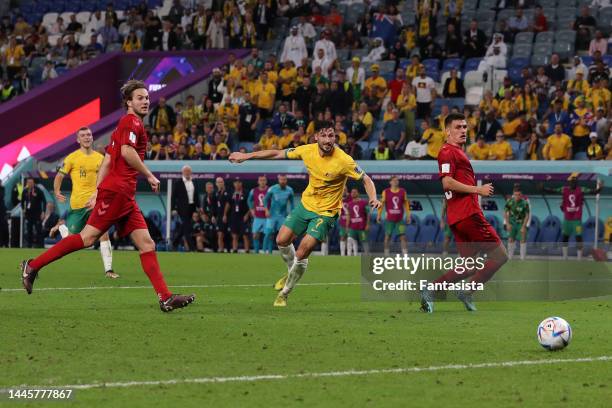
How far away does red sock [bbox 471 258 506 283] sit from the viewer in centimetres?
1370

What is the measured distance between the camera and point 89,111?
42125mm

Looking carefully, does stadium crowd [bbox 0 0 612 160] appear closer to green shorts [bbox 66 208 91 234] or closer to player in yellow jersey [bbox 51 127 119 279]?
player in yellow jersey [bbox 51 127 119 279]

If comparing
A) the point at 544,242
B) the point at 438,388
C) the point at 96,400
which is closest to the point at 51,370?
the point at 96,400

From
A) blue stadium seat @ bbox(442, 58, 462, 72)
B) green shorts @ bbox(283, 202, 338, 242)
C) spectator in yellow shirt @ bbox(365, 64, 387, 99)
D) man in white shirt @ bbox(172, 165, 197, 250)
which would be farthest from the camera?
blue stadium seat @ bbox(442, 58, 462, 72)

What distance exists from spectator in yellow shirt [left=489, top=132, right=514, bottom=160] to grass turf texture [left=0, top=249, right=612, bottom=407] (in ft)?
43.8

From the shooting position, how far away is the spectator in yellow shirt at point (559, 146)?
94.0 feet

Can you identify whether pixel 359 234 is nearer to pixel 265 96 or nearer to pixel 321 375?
pixel 265 96

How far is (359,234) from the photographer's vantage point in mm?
30547

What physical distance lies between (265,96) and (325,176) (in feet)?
64.8

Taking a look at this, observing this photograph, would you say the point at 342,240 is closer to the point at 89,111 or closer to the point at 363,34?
the point at 363,34

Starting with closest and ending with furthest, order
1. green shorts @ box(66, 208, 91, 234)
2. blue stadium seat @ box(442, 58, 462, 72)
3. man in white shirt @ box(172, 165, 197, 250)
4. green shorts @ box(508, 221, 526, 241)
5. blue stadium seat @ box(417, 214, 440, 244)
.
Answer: green shorts @ box(66, 208, 91, 234), green shorts @ box(508, 221, 526, 241), blue stadium seat @ box(417, 214, 440, 244), man in white shirt @ box(172, 165, 197, 250), blue stadium seat @ box(442, 58, 462, 72)

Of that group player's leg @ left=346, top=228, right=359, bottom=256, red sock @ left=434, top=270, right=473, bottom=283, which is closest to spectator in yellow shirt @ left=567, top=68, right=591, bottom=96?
player's leg @ left=346, top=228, right=359, bottom=256

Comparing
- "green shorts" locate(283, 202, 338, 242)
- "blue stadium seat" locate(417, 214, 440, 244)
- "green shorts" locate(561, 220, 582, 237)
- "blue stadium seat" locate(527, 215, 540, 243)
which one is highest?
"green shorts" locate(283, 202, 338, 242)

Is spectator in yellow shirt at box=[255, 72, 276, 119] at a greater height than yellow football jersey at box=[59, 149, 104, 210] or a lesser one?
lesser
